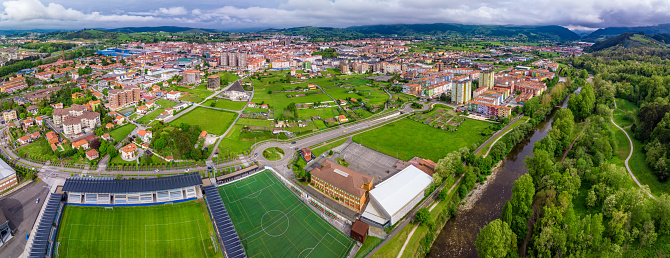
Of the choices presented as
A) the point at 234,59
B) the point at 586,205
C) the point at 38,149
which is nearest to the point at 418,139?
the point at 586,205

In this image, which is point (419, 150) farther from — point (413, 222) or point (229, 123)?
point (229, 123)

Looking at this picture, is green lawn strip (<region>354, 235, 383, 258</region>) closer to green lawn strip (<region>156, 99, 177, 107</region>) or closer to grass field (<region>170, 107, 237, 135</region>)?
grass field (<region>170, 107, 237, 135</region>)

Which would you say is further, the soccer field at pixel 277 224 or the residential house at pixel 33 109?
the residential house at pixel 33 109

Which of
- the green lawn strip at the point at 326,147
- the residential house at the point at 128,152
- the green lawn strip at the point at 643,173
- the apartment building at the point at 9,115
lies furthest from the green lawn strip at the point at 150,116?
the green lawn strip at the point at 643,173

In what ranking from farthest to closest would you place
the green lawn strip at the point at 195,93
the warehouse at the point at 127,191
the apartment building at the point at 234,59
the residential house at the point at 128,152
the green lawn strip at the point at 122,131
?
the apartment building at the point at 234,59 < the green lawn strip at the point at 195,93 < the green lawn strip at the point at 122,131 < the residential house at the point at 128,152 < the warehouse at the point at 127,191

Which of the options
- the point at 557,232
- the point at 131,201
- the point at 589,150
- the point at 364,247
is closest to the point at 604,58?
the point at 589,150

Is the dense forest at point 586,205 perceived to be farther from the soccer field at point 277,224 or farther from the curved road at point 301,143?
the curved road at point 301,143

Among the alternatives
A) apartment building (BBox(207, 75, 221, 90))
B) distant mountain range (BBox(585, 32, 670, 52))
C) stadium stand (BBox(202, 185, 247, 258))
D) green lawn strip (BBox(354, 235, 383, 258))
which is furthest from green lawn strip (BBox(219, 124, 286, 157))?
distant mountain range (BBox(585, 32, 670, 52))
